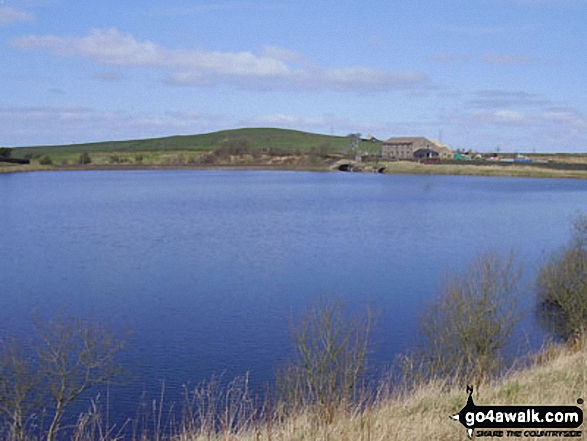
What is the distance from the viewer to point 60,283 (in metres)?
21.9

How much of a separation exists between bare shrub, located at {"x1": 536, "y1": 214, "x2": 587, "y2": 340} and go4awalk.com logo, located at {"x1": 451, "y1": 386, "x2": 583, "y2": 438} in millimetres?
11991

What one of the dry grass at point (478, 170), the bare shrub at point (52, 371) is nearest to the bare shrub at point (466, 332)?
the bare shrub at point (52, 371)

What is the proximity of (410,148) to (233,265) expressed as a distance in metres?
111

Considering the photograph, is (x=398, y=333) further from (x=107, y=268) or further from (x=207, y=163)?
(x=207, y=163)

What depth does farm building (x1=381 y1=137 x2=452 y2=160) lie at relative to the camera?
12980 cm

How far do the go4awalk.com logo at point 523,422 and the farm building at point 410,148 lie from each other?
4912 inches

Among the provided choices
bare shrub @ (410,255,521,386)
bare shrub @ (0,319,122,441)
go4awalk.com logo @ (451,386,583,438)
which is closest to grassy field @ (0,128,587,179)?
bare shrub @ (410,255,521,386)

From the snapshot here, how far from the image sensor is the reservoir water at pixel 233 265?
15.8 m

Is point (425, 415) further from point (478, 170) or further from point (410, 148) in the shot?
point (410, 148)

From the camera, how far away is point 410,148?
13225 centimetres

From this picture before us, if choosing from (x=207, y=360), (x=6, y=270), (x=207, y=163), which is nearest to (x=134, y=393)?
(x=207, y=360)

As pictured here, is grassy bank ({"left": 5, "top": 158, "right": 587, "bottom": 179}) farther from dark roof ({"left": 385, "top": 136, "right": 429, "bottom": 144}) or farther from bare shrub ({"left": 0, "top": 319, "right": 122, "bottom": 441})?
bare shrub ({"left": 0, "top": 319, "right": 122, "bottom": 441})

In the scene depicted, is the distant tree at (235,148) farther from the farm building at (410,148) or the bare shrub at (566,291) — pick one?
the bare shrub at (566,291)

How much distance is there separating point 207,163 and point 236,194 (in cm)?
5926
